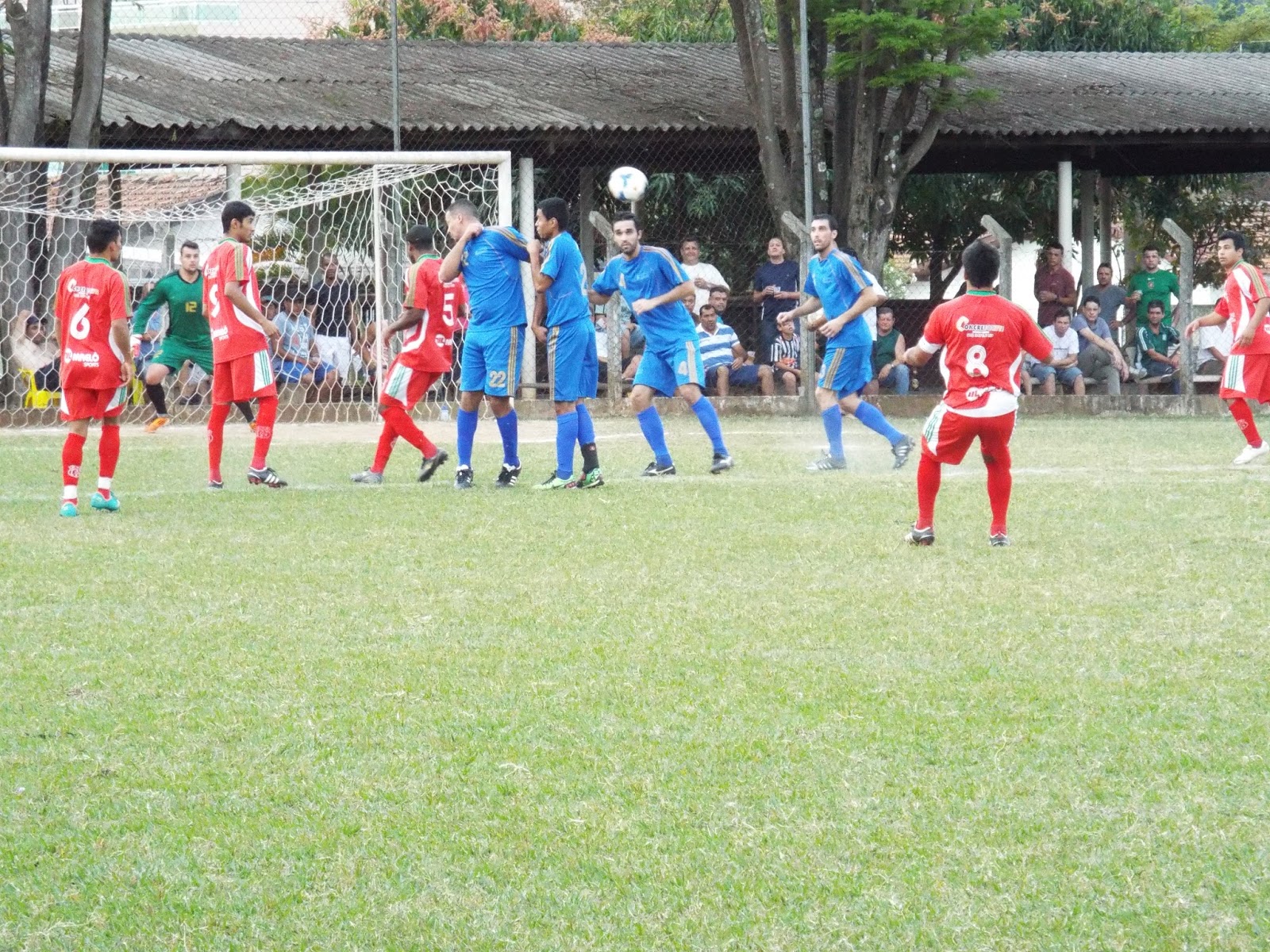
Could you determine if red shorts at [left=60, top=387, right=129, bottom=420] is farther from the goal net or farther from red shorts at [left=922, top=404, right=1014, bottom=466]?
the goal net

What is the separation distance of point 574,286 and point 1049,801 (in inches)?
298

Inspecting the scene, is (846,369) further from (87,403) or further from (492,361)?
(87,403)

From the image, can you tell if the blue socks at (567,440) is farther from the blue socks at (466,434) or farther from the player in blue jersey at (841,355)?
the player in blue jersey at (841,355)

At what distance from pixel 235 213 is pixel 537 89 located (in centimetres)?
1198

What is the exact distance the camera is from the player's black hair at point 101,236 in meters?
10.2

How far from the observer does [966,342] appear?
8406 millimetres

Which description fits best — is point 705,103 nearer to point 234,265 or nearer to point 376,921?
point 234,265

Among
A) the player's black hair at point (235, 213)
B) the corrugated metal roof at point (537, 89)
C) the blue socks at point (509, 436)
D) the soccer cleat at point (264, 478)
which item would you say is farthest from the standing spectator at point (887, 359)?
the player's black hair at point (235, 213)

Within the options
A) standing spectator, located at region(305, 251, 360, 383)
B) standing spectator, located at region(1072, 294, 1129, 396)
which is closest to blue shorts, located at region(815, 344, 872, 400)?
standing spectator, located at region(305, 251, 360, 383)

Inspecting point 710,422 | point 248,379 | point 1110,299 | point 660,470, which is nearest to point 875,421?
point 710,422

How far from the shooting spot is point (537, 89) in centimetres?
2261

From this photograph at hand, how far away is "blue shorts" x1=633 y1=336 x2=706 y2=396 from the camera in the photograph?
1228 centimetres

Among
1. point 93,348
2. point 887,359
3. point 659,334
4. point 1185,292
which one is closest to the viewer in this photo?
point 93,348

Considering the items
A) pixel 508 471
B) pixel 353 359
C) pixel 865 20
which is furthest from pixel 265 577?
pixel 865 20
